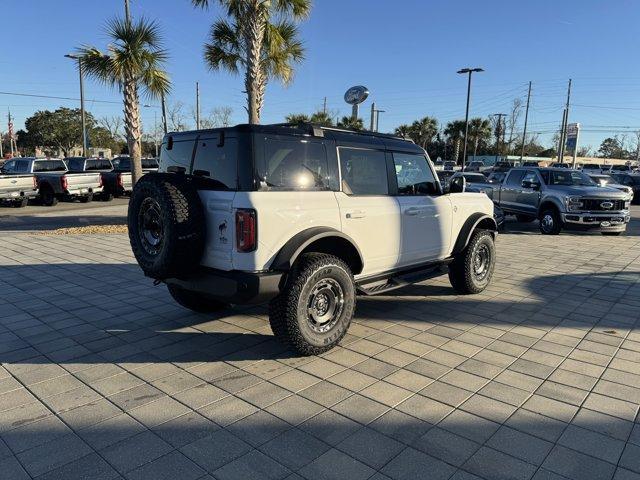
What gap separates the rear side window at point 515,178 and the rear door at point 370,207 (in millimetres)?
10763

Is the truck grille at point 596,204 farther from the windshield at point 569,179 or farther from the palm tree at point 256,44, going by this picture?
the palm tree at point 256,44

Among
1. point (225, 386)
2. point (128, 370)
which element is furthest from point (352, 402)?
point (128, 370)

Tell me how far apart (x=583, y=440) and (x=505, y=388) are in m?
0.75

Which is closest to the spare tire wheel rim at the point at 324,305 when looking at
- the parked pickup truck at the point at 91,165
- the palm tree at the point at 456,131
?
the parked pickup truck at the point at 91,165

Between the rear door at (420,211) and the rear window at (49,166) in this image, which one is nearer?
the rear door at (420,211)

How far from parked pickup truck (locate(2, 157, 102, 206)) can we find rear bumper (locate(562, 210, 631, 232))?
18.0 m

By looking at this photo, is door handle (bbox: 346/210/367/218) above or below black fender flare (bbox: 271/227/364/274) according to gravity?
above

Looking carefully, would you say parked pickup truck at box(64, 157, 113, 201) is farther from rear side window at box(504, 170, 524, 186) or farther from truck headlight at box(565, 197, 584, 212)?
truck headlight at box(565, 197, 584, 212)

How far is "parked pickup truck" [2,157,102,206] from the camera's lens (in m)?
19.6

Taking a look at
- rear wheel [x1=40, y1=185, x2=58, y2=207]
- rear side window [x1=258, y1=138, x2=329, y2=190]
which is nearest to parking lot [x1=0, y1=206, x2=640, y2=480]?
rear side window [x1=258, y1=138, x2=329, y2=190]

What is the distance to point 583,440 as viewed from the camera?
10.1 feet

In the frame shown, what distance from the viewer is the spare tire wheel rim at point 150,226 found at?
14.1ft

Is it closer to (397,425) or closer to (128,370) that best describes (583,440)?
(397,425)

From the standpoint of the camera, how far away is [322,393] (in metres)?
3.67
